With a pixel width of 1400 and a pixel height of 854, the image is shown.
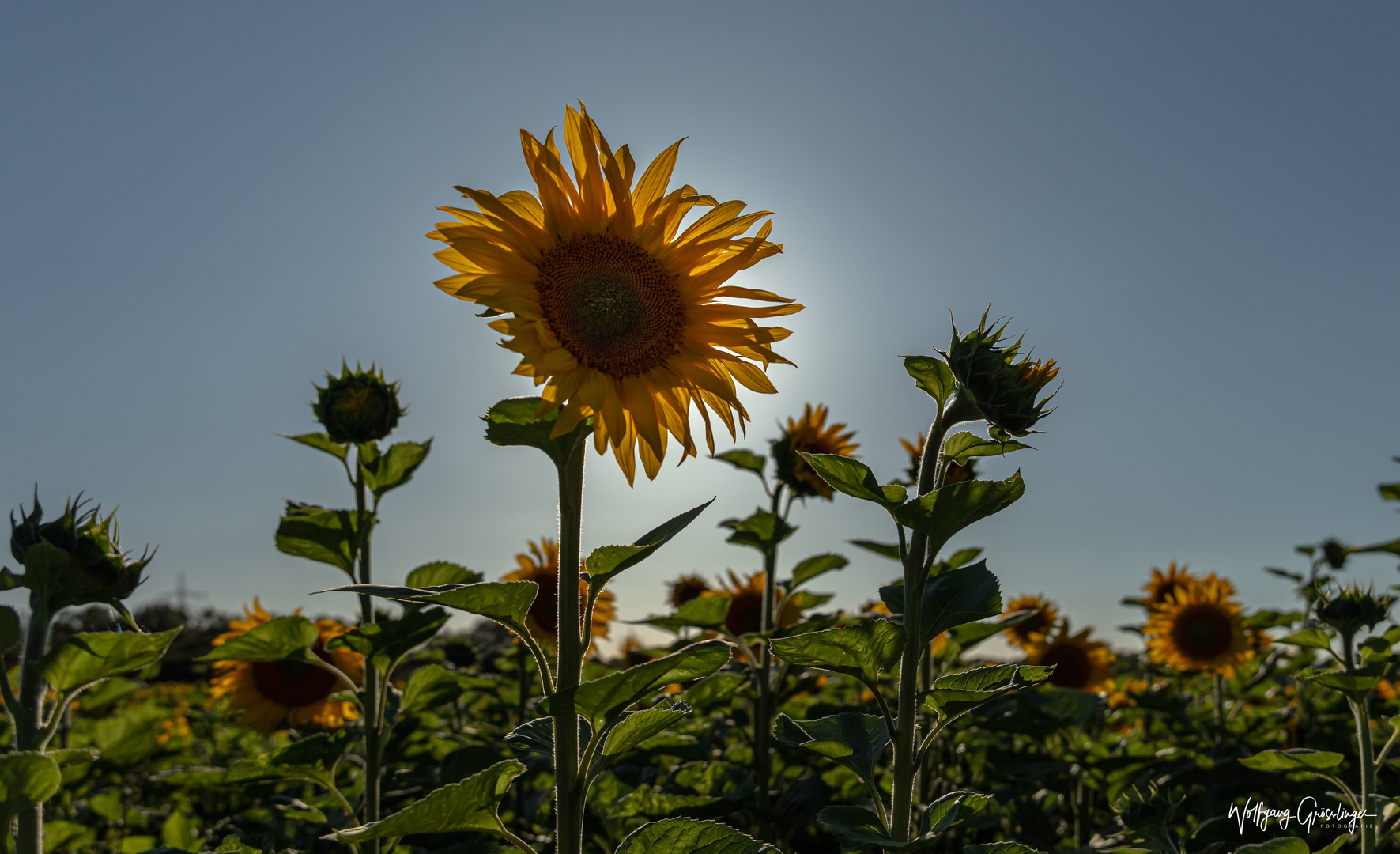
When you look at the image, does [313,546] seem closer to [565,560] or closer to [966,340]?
[565,560]

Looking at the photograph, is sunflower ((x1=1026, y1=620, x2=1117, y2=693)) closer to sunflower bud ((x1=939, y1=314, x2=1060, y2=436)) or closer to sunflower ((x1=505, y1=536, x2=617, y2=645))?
sunflower ((x1=505, y1=536, x2=617, y2=645))

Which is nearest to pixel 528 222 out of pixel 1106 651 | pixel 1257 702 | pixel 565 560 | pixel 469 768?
pixel 565 560

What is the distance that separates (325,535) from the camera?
2660 millimetres

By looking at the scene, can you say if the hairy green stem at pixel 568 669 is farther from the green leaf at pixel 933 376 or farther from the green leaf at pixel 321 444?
the green leaf at pixel 321 444

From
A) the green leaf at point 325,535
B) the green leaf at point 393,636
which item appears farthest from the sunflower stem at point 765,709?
the green leaf at point 325,535

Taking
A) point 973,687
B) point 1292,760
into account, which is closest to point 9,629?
point 973,687

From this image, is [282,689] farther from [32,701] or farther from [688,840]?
[688,840]

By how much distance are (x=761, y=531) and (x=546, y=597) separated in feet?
5.35

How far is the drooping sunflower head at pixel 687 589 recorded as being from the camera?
225 inches

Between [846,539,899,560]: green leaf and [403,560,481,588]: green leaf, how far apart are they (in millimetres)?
1380

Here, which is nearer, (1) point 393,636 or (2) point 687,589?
(1) point 393,636

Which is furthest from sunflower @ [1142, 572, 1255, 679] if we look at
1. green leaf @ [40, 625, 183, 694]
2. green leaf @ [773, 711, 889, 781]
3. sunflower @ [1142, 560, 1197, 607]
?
green leaf @ [40, 625, 183, 694]

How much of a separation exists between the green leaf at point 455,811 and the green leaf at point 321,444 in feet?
5.34

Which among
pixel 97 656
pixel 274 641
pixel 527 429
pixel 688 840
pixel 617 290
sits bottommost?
pixel 688 840
